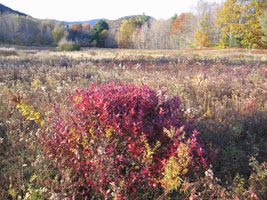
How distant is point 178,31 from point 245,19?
25261mm

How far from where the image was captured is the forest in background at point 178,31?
1438 inches

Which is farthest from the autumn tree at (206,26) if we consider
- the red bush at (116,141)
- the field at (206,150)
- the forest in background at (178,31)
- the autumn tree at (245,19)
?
the red bush at (116,141)

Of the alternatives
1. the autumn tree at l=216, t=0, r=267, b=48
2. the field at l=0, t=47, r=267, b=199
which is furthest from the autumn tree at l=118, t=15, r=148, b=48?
the field at l=0, t=47, r=267, b=199

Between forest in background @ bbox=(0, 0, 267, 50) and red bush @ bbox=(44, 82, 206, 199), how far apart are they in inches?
1317

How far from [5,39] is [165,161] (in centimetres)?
6964

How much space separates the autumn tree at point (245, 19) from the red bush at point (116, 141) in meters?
41.9

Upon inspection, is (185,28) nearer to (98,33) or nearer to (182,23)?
(182,23)

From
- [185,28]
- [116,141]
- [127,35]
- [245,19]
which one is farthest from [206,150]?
[127,35]

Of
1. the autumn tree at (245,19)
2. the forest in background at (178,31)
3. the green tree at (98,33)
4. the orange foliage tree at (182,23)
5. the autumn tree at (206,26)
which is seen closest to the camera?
the autumn tree at (245,19)

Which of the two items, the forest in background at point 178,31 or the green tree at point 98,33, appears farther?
the green tree at point 98,33

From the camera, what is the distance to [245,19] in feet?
127

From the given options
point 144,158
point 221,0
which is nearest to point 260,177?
point 144,158

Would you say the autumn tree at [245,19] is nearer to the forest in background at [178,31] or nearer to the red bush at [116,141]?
the forest in background at [178,31]

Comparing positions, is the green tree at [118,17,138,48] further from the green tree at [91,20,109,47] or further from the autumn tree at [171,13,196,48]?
the autumn tree at [171,13,196,48]
